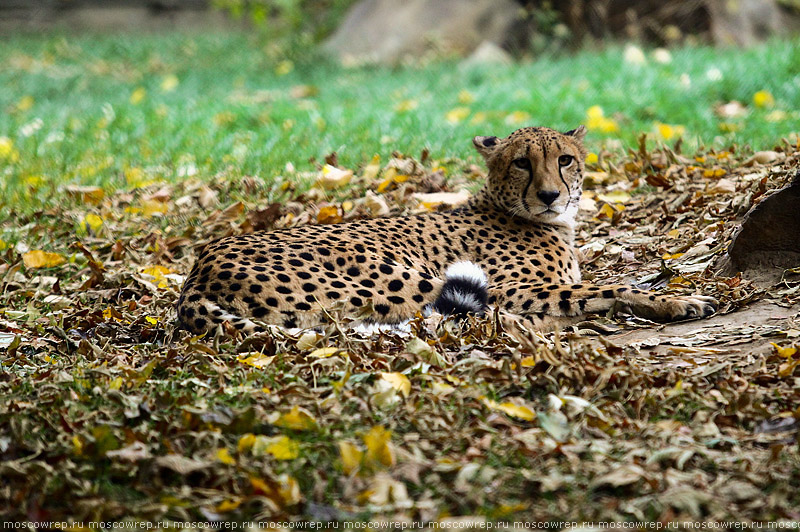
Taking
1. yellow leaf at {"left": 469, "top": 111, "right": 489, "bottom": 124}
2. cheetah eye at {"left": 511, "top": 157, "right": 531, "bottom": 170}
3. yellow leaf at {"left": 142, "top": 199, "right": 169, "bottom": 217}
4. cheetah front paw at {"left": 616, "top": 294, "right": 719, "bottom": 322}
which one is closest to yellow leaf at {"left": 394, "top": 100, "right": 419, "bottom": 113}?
yellow leaf at {"left": 469, "top": 111, "right": 489, "bottom": 124}

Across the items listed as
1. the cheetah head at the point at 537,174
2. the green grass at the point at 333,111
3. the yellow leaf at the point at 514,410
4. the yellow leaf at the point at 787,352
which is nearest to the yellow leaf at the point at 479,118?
the green grass at the point at 333,111

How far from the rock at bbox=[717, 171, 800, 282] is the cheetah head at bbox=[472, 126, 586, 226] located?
3.25 ft

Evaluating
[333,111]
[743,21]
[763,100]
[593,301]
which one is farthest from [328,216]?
[743,21]

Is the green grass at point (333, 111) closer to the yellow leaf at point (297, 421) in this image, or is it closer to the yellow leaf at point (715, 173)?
the yellow leaf at point (715, 173)

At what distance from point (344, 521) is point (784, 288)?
2.60 m

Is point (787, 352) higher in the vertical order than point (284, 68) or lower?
higher

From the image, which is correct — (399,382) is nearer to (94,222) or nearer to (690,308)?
(690,308)

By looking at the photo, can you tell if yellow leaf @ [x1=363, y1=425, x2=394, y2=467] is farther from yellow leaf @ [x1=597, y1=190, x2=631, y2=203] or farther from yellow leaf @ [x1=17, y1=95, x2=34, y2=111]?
yellow leaf @ [x1=17, y1=95, x2=34, y2=111]

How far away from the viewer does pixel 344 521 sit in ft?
7.64

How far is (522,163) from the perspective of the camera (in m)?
4.76

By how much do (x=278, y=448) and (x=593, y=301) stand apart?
201 centimetres

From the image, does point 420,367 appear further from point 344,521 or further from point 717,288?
point 717,288

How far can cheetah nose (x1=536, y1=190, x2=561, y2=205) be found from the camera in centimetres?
468

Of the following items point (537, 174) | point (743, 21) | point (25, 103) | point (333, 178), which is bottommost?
point (25, 103)
